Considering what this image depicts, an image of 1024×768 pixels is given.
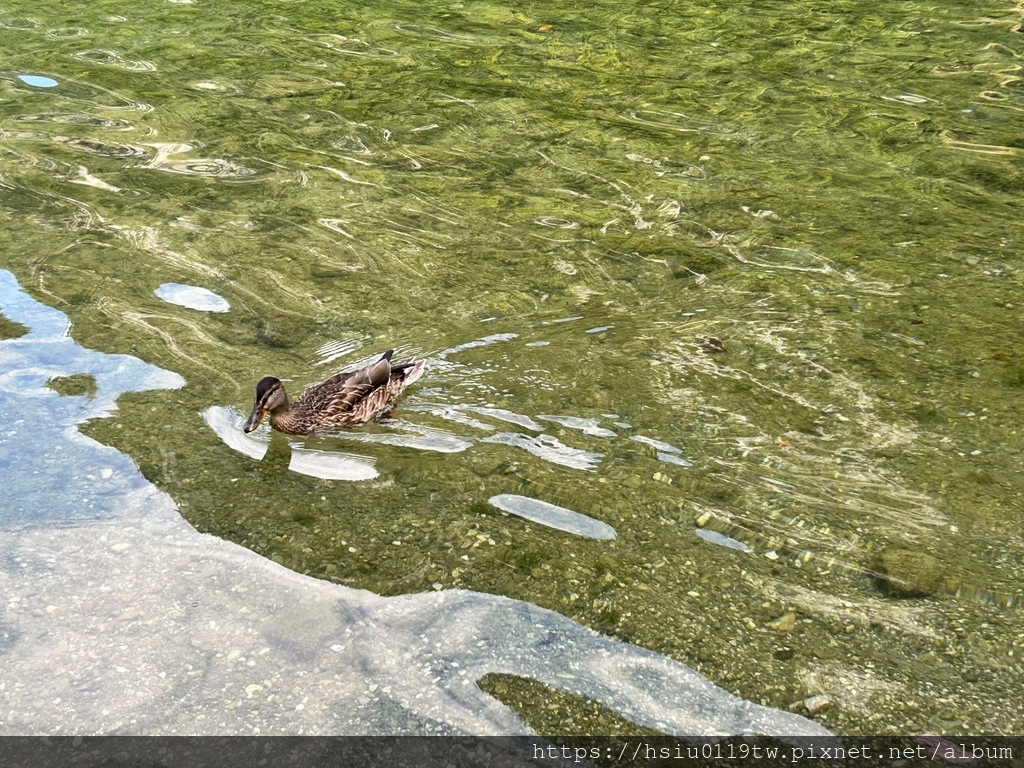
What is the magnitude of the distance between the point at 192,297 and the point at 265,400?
1595 mm

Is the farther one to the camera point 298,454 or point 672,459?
point 298,454

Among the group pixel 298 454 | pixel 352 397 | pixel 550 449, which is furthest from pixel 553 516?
pixel 298 454

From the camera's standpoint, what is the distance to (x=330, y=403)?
5273 mm

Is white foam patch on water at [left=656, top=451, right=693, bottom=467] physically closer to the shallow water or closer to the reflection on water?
the shallow water

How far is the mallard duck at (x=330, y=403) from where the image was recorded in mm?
5188

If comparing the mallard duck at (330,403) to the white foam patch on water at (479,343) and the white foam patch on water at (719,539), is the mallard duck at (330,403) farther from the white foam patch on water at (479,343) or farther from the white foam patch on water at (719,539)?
the white foam patch on water at (719,539)

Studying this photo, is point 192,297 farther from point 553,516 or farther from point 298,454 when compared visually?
point 553,516

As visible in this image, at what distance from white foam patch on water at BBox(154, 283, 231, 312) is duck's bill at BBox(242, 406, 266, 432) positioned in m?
1.37

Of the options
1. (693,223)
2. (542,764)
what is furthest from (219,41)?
(542,764)

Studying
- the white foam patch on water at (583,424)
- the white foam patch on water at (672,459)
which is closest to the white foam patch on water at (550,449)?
the white foam patch on water at (583,424)

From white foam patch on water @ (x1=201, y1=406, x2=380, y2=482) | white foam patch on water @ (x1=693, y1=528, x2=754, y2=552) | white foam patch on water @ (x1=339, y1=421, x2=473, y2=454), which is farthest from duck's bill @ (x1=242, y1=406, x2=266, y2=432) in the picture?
white foam patch on water @ (x1=693, y1=528, x2=754, y2=552)

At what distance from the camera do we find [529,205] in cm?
775

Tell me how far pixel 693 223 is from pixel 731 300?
1169 mm

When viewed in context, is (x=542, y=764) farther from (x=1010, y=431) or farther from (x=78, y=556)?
(x=1010, y=431)
